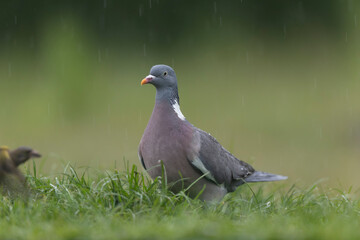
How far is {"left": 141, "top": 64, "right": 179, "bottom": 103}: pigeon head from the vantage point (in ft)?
16.6

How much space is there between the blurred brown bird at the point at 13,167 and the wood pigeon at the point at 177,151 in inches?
41.5

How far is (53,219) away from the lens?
13.2 feet

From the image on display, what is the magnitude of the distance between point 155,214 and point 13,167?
1079mm

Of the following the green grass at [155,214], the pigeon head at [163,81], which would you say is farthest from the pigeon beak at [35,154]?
the pigeon head at [163,81]

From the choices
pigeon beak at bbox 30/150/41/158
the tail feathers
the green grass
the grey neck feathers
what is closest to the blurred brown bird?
pigeon beak at bbox 30/150/41/158

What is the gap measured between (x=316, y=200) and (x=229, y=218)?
3.54ft

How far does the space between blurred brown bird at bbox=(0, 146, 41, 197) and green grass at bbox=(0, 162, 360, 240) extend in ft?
0.40

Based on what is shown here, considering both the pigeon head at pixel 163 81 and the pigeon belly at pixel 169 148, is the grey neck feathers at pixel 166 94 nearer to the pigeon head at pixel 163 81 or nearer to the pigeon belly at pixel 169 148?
the pigeon head at pixel 163 81

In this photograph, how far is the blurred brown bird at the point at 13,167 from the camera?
4.14 meters

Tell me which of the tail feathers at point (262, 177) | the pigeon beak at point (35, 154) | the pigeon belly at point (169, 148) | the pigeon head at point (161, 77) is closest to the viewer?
the pigeon beak at point (35, 154)

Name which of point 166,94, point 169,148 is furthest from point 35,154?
point 166,94

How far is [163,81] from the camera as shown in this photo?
5.09 m

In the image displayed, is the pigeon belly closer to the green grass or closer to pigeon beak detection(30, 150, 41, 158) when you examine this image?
the green grass

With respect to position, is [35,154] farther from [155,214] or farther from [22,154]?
[155,214]
